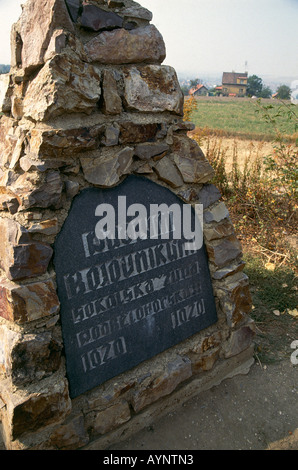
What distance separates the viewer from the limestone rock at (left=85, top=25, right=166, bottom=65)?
5.64 feet

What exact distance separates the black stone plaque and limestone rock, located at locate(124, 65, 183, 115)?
384 mm

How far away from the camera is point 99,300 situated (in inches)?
70.6

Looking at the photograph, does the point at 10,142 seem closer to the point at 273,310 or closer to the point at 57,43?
the point at 57,43

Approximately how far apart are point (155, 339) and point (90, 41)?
60.6 inches

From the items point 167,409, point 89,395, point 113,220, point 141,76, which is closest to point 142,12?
point 141,76

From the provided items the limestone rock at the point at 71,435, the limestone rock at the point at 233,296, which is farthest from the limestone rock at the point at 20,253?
the limestone rock at the point at 233,296

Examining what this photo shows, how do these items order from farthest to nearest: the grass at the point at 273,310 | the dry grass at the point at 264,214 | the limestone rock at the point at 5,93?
the dry grass at the point at 264,214 → the grass at the point at 273,310 → the limestone rock at the point at 5,93

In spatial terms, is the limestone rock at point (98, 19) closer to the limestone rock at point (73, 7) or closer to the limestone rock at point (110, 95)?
the limestone rock at point (73, 7)

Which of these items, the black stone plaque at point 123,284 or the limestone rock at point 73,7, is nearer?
the limestone rock at point 73,7

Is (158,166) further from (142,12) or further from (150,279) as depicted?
A: (142,12)

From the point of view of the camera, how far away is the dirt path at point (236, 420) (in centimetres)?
192

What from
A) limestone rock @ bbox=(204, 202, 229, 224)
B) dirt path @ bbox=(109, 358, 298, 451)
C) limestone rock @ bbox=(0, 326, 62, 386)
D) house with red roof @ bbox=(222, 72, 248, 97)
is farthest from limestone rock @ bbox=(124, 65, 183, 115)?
house with red roof @ bbox=(222, 72, 248, 97)

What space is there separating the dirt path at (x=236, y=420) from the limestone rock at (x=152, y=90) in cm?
169

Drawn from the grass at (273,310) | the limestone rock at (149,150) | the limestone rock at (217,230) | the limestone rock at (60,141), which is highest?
the limestone rock at (60,141)
